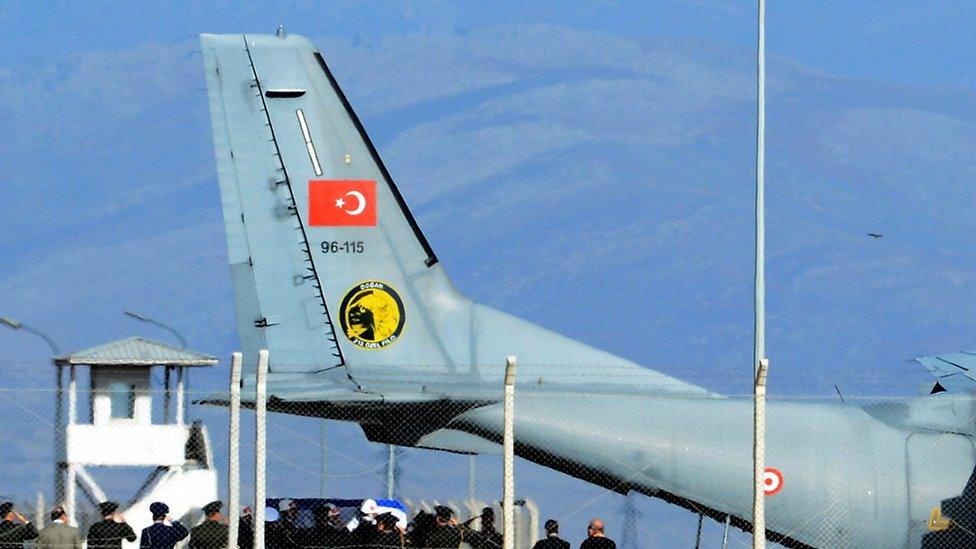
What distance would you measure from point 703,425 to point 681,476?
71cm

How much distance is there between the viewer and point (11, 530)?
20.4 metres

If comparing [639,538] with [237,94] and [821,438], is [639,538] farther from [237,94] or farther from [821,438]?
[237,94]

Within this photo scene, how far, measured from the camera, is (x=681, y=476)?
23188mm

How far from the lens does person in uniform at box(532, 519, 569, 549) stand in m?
18.7

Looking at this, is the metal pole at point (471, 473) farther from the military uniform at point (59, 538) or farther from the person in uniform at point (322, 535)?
the military uniform at point (59, 538)

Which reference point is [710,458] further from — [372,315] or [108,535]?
[108,535]

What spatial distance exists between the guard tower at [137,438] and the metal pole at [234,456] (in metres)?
10.9

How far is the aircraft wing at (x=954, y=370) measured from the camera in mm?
24031

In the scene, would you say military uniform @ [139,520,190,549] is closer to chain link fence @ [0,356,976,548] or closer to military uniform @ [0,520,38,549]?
military uniform @ [0,520,38,549]

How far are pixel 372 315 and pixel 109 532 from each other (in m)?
5.58

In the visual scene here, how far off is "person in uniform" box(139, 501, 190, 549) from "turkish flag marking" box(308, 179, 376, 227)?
5347mm

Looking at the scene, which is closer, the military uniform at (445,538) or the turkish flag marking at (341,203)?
the military uniform at (445,538)

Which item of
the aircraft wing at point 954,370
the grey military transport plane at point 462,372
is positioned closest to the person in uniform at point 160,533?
the grey military transport plane at point 462,372

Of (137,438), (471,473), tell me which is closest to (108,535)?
(471,473)
